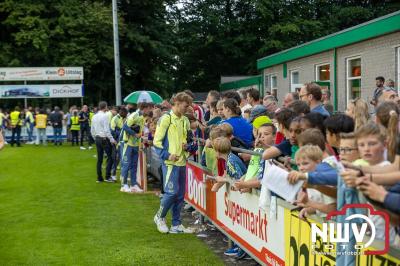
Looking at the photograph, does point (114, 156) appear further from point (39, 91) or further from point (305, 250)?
point (39, 91)

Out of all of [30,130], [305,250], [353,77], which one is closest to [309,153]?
[305,250]

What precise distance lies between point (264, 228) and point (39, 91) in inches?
1155

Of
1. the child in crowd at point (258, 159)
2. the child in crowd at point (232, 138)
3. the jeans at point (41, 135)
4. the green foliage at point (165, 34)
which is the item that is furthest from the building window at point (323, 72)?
the green foliage at point (165, 34)

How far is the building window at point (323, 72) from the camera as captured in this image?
19.0 meters

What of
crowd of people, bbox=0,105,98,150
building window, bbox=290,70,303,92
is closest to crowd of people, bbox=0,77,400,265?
building window, bbox=290,70,303,92

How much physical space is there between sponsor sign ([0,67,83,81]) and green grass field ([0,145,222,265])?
17275 mm

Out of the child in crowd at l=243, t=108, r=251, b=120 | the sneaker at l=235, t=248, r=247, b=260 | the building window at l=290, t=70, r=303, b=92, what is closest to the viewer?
the sneaker at l=235, t=248, r=247, b=260

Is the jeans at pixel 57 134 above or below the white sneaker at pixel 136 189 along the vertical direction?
above

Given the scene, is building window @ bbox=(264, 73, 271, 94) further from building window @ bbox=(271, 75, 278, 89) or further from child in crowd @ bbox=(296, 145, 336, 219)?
child in crowd @ bbox=(296, 145, 336, 219)

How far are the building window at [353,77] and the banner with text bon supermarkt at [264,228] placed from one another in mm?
9012

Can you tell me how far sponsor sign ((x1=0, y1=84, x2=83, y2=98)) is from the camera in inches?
1302

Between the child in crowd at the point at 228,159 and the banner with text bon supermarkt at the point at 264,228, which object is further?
the child in crowd at the point at 228,159

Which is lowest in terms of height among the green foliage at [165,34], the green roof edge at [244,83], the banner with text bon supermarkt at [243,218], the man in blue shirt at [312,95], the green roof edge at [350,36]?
the banner with text bon supermarkt at [243,218]

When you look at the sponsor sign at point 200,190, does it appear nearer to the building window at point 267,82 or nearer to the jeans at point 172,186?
the jeans at point 172,186
